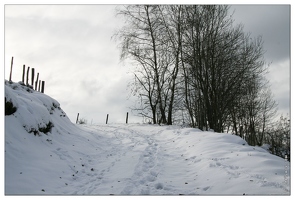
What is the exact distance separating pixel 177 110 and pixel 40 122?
15.7m

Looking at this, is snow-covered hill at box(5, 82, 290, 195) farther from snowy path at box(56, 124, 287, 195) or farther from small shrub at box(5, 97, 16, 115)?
small shrub at box(5, 97, 16, 115)

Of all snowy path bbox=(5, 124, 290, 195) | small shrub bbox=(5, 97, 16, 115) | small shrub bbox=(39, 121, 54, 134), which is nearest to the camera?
snowy path bbox=(5, 124, 290, 195)

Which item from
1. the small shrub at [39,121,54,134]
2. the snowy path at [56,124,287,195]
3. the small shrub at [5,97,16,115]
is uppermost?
the small shrub at [5,97,16,115]

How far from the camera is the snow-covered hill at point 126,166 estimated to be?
514 cm

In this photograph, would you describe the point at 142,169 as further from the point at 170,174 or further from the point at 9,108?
the point at 9,108

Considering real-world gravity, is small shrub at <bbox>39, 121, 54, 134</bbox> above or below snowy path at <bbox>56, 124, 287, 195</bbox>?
above

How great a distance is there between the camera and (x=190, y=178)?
6.06 m

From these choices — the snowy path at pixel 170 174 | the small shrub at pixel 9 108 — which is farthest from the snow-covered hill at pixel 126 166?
the small shrub at pixel 9 108

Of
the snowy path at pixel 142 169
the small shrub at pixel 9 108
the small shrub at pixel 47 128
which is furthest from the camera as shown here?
the small shrub at pixel 47 128

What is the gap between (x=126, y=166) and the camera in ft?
23.3

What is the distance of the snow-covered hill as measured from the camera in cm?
514

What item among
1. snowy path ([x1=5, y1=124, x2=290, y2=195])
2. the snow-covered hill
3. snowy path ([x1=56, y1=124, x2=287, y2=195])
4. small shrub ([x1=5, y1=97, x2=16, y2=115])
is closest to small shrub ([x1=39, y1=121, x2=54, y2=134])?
the snow-covered hill

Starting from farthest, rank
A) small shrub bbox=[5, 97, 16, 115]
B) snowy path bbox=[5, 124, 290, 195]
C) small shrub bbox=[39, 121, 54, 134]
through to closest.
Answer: small shrub bbox=[39, 121, 54, 134], small shrub bbox=[5, 97, 16, 115], snowy path bbox=[5, 124, 290, 195]

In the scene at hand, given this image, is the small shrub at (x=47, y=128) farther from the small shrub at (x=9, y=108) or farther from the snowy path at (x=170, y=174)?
the snowy path at (x=170, y=174)
